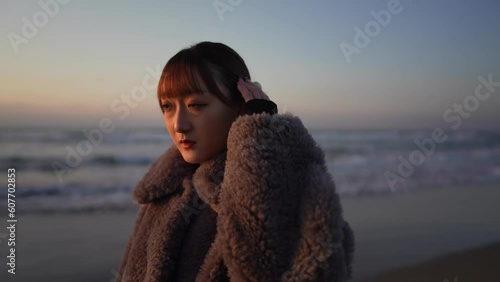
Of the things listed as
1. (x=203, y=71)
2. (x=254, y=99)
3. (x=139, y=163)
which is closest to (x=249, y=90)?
(x=254, y=99)

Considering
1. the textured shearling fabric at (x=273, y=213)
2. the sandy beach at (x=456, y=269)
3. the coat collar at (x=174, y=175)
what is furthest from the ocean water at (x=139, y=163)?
the textured shearling fabric at (x=273, y=213)

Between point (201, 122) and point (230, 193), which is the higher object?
point (201, 122)

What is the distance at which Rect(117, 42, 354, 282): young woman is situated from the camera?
121cm

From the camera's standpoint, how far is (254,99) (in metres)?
1.47

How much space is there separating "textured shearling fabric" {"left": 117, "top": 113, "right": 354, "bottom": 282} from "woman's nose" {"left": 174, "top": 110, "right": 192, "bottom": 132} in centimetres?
19

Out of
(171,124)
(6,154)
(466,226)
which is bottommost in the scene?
(466,226)

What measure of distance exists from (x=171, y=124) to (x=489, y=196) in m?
7.97

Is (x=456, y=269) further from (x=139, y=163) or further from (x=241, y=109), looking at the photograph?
(x=139, y=163)

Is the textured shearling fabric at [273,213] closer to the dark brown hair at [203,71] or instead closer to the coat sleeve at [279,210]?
the coat sleeve at [279,210]

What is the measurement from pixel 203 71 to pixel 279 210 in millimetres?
511

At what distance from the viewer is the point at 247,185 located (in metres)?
1.25

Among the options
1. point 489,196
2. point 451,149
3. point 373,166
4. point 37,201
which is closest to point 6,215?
point 37,201

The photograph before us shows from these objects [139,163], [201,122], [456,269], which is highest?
[139,163]

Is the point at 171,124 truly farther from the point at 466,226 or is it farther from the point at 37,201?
the point at 37,201
